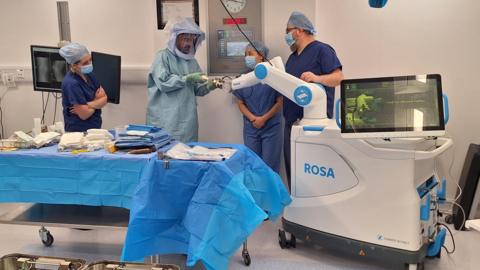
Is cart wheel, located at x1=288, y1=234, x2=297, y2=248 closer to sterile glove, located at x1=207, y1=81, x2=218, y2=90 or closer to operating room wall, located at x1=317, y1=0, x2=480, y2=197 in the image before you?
sterile glove, located at x1=207, y1=81, x2=218, y2=90

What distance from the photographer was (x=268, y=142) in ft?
11.5

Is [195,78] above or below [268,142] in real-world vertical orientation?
above

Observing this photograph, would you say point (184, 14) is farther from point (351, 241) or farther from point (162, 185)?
point (351, 241)

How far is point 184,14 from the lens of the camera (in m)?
3.86

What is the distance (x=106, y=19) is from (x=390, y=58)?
256 cm

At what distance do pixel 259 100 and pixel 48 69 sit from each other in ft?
5.86

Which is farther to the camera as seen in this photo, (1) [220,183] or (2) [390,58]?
(2) [390,58]

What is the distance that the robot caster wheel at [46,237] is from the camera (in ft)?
9.55

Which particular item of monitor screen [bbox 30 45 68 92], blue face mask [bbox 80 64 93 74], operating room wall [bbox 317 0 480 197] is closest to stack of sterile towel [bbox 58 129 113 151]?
blue face mask [bbox 80 64 93 74]

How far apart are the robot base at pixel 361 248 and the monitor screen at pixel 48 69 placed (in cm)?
230

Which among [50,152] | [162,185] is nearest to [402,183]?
[162,185]

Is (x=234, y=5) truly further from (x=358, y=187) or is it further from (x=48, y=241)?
(x=48, y=241)

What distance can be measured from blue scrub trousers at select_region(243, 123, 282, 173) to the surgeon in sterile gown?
48 cm

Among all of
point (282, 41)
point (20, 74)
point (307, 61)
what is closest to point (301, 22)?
point (307, 61)
